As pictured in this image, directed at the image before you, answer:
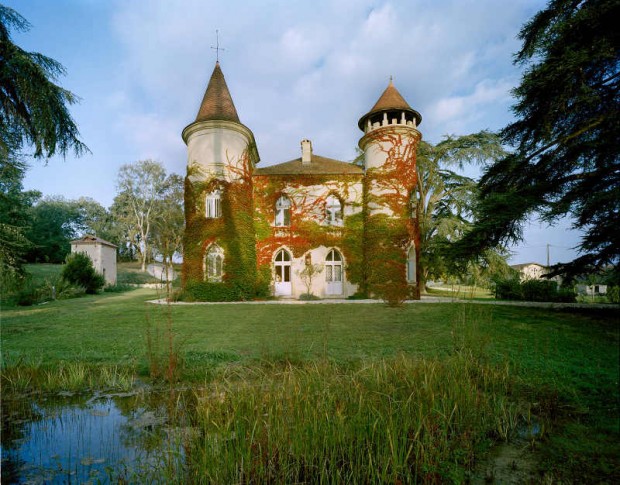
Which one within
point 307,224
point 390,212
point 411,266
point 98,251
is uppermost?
point 390,212

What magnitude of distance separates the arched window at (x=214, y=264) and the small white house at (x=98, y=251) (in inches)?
577

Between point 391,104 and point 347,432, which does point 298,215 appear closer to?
point 391,104

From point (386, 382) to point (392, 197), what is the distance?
1516 cm

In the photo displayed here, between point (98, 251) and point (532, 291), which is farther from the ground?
point (98, 251)

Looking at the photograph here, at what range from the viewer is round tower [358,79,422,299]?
17172 mm

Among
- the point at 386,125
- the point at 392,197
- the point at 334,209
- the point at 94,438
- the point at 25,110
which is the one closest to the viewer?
the point at 94,438

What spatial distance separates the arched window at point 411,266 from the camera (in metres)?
17.4

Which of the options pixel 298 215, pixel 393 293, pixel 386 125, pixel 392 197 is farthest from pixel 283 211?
pixel 393 293

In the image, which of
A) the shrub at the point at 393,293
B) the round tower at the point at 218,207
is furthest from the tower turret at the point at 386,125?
the round tower at the point at 218,207

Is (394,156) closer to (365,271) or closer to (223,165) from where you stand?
(365,271)

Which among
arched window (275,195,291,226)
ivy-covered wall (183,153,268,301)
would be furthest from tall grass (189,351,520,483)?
arched window (275,195,291,226)

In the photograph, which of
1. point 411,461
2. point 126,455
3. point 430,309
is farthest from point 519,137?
point 126,455

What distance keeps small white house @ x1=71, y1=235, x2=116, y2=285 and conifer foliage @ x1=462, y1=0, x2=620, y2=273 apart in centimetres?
2848

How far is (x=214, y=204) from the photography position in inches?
688
